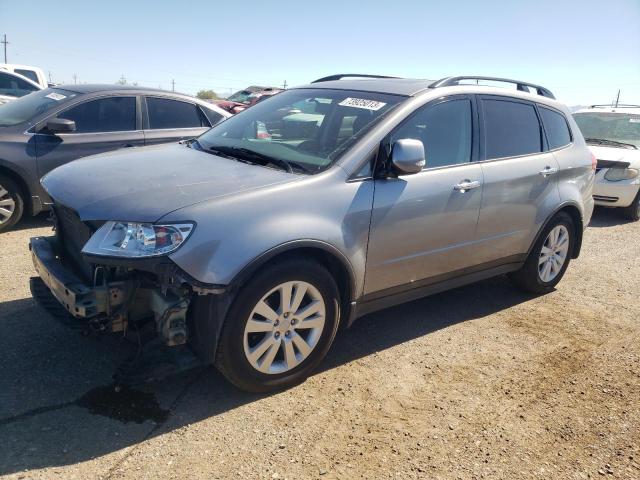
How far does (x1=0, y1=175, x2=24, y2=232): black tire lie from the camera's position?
5.68 meters

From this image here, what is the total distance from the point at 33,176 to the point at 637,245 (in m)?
7.58

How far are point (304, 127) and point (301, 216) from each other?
1.06 metres

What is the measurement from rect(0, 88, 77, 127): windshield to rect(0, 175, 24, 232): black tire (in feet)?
2.11

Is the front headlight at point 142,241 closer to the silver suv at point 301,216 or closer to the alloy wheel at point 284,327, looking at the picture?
the silver suv at point 301,216

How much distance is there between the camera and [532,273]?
16.1ft

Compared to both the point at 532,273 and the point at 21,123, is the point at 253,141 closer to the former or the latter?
the point at 532,273

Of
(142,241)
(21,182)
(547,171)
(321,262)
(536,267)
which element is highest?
(547,171)

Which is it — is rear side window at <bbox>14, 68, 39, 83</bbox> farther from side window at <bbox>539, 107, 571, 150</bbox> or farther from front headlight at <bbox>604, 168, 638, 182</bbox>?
front headlight at <bbox>604, 168, 638, 182</bbox>

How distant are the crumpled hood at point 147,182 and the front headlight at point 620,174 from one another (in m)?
7.24

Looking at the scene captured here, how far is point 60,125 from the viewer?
5734 millimetres

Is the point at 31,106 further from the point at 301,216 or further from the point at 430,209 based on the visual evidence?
the point at 430,209

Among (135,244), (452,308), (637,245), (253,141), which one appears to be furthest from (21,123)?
(637,245)

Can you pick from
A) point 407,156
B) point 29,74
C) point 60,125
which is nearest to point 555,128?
point 407,156

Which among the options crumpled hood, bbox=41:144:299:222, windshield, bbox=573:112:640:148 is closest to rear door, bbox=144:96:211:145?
crumpled hood, bbox=41:144:299:222
